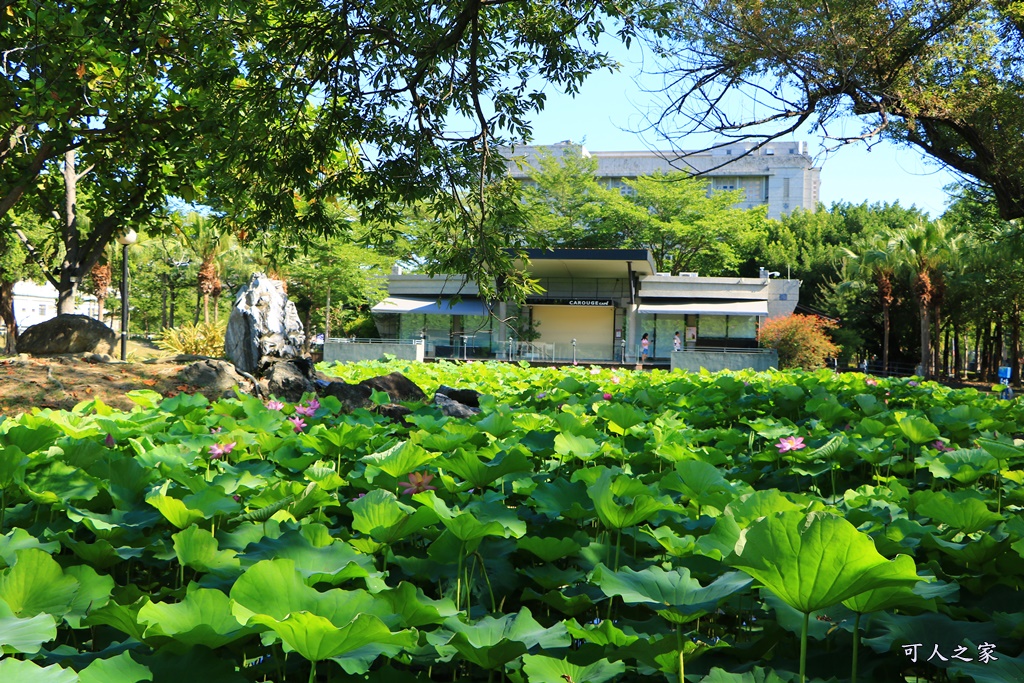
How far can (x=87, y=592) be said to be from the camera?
1.46 m

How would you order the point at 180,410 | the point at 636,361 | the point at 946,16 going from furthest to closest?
the point at 636,361, the point at 946,16, the point at 180,410

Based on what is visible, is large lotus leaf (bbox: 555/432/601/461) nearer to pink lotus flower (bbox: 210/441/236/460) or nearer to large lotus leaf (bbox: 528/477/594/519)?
large lotus leaf (bbox: 528/477/594/519)

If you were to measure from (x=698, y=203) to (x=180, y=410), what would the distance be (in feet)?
123

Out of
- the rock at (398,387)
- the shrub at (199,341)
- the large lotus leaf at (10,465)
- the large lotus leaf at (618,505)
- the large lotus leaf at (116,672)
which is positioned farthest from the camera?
the shrub at (199,341)

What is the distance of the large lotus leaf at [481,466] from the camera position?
7.53 ft

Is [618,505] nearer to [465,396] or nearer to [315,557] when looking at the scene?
[315,557]

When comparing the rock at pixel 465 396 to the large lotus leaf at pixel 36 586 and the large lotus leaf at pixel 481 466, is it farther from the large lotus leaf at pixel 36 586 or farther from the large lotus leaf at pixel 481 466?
the large lotus leaf at pixel 36 586

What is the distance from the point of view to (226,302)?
47812 mm

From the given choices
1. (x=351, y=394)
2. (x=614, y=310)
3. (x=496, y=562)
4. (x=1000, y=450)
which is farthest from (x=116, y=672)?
(x=614, y=310)

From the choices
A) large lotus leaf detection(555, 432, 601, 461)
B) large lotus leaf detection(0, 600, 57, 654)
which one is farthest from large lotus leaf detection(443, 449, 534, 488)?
large lotus leaf detection(0, 600, 57, 654)

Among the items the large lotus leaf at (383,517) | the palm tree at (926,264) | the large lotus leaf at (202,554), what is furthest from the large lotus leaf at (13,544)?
the palm tree at (926,264)

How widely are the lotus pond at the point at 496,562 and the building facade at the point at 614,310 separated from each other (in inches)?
1132

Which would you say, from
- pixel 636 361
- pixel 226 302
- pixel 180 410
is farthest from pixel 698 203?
pixel 180 410

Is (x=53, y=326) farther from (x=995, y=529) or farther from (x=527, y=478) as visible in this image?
(x=995, y=529)
